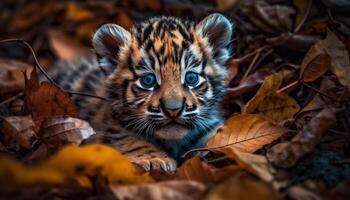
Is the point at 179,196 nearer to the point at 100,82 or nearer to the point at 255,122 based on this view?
the point at 255,122

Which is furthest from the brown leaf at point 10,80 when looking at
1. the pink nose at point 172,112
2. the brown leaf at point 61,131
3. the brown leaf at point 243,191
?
the brown leaf at point 243,191

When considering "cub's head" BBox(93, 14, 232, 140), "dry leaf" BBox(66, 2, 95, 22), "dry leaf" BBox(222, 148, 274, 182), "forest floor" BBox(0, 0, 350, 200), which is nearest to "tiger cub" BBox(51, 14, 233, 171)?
"cub's head" BBox(93, 14, 232, 140)

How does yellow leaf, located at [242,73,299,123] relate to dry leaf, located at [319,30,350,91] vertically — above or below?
below

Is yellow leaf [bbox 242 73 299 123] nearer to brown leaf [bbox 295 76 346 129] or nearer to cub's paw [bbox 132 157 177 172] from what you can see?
brown leaf [bbox 295 76 346 129]

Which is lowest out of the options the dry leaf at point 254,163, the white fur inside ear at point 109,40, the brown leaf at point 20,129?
the brown leaf at point 20,129

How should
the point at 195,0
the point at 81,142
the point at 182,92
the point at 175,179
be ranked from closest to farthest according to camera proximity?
the point at 175,179
the point at 81,142
the point at 182,92
the point at 195,0

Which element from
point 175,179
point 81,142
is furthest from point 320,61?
point 81,142

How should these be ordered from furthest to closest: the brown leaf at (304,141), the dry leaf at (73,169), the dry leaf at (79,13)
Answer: the dry leaf at (79,13), the brown leaf at (304,141), the dry leaf at (73,169)

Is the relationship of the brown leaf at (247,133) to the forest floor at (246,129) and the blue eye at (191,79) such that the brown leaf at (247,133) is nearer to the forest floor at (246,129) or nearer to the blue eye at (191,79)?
the forest floor at (246,129)
